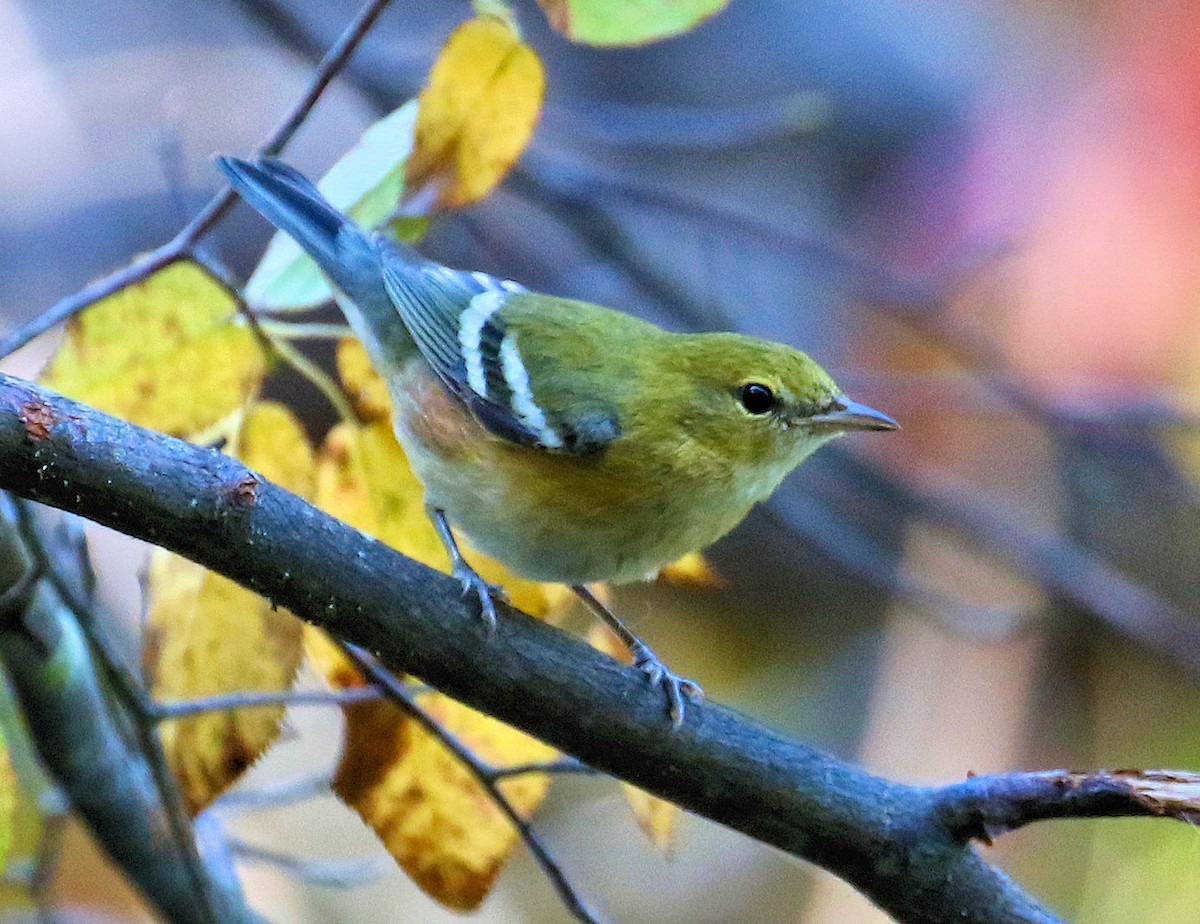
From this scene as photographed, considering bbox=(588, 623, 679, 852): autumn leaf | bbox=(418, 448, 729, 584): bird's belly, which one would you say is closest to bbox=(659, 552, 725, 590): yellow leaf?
bbox=(418, 448, 729, 584): bird's belly

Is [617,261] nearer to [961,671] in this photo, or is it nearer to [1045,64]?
[961,671]

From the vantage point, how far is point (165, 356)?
1.70 m

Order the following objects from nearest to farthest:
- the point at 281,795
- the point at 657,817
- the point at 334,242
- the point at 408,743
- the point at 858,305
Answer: the point at 657,817
the point at 408,743
the point at 334,242
the point at 281,795
the point at 858,305

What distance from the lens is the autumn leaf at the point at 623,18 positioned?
1444 millimetres

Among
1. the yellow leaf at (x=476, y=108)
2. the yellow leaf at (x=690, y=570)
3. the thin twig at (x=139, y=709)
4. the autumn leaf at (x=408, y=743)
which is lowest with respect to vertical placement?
the thin twig at (x=139, y=709)

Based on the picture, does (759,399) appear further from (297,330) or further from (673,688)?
(297,330)

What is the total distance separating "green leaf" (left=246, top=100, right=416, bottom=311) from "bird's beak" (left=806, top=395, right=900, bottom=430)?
2.62 ft

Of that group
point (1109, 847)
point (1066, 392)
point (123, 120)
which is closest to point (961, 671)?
point (1109, 847)

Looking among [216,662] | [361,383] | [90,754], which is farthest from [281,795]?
[361,383]

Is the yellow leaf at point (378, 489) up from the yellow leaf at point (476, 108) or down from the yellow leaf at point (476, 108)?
down

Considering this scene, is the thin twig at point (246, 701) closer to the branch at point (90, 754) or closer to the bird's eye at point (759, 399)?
the branch at point (90, 754)

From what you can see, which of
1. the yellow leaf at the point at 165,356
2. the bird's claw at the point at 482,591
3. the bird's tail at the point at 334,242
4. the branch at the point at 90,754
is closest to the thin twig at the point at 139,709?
the branch at the point at 90,754

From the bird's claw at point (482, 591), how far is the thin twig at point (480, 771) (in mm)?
168

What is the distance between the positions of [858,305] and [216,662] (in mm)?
4030
